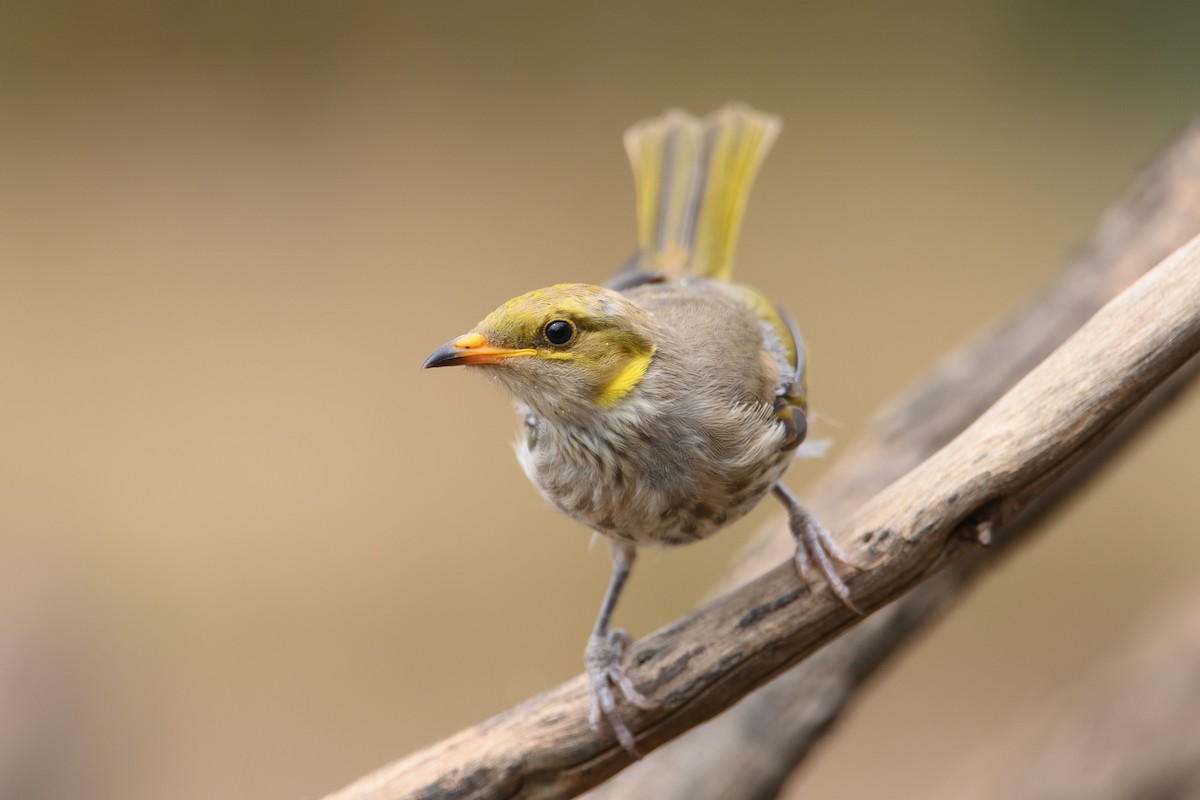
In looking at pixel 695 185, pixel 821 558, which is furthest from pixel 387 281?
pixel 821 558

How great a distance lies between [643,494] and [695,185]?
1259mm

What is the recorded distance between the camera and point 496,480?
5191mm

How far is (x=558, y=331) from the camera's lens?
219 centimetres

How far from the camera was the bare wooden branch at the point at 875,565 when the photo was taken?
210 centimetres

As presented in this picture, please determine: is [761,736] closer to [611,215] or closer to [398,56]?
[611,215]

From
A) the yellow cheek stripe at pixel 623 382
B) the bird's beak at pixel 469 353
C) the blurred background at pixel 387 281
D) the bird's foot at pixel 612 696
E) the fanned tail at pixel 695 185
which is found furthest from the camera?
the blurred background at pixel 387 281

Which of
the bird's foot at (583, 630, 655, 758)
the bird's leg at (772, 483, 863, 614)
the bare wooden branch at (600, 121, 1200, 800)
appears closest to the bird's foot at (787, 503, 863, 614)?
the bird's leg at (772, 483, 863, 614)

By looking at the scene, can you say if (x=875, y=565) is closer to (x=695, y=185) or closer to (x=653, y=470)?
(x=653, y=470)

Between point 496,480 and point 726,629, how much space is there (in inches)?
116

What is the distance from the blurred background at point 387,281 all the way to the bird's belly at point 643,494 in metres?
2.48

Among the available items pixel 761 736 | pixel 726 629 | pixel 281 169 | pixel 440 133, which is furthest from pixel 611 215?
pixel 726 629

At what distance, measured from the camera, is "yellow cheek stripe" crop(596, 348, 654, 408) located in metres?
2.27

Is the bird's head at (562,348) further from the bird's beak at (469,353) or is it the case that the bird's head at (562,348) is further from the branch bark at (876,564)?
the branch bark at (876,564)

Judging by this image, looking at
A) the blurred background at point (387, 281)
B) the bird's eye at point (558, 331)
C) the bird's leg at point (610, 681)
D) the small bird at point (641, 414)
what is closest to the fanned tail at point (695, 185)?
the small bird at point (641, 414)
